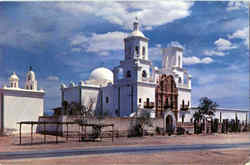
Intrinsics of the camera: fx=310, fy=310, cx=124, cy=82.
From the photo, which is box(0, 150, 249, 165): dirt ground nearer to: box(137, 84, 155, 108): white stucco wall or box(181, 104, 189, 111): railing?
box(137, 84, 155, 108): white stucco wall

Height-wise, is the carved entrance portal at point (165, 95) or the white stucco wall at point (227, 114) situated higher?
the carved entrance portal at point (165, 95)

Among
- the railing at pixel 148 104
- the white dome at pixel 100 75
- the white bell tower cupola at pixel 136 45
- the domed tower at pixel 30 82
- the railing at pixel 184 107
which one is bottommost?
the railing at pixel 184 107

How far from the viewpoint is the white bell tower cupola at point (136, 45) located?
4153cm

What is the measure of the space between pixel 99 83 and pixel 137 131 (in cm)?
1354

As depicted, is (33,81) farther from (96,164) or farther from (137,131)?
(96,164)

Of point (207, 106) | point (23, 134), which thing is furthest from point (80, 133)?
point (207, 106)

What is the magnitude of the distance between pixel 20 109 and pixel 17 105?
546 mm

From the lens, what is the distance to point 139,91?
3966 cm

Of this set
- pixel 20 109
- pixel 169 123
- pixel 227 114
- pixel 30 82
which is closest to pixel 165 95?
pixel 169 123

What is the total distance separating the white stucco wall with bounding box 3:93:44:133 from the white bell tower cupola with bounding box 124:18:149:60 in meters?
13.5

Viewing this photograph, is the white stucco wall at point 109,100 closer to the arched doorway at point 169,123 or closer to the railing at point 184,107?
the arched doorway at point 169,123

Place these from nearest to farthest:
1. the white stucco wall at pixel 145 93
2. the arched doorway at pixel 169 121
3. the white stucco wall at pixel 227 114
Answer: the arched doorway at pixel 169 121, the white stucco wall at pixel 145 93, the white stucco wall at pixel 227 114

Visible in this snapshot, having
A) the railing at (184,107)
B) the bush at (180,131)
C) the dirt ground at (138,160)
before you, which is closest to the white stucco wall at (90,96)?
the bush at (180,131)

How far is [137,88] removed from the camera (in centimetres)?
3956
